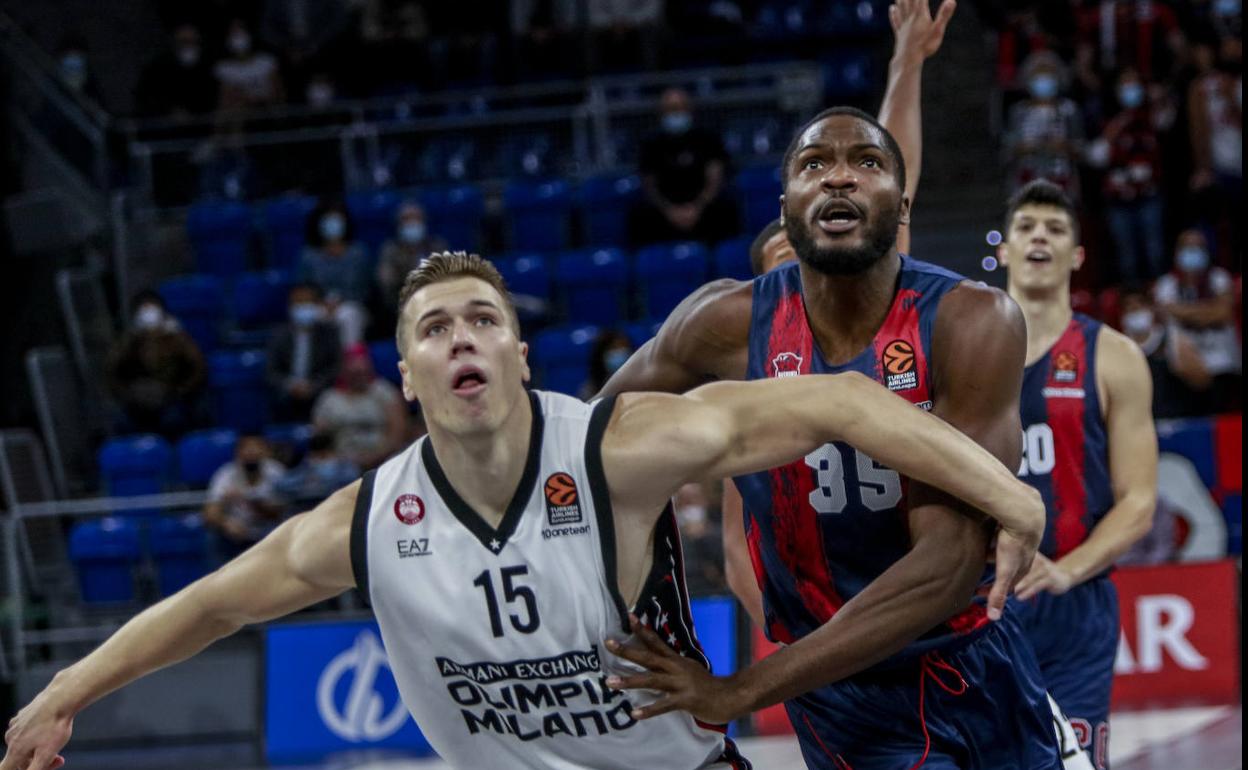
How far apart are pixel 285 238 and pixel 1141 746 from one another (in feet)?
29.2

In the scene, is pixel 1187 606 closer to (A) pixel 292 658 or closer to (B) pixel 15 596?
(A) pixel 292 658

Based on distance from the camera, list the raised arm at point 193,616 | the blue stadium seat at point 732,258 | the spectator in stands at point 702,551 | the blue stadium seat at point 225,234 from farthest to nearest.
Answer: the blue stadium seat at point 225,234 → the blue stadium seat at point 732,258 → the spectator in stands at point 702,551 → the raised arm at point 193,616

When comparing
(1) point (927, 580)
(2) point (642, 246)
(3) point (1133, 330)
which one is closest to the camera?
(1) point (927, 580)

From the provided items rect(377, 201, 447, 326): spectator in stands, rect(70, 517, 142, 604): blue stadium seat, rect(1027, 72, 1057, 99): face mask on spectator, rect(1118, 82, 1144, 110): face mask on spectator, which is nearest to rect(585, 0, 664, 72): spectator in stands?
rect(377, 201, 447, 326): spectator in stands

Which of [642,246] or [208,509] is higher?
[642,246]

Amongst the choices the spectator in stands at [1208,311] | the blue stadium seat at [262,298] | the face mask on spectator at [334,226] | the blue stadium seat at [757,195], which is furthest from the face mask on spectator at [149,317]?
the spectator in stands at [1208,311]

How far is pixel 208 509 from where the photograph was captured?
39.5 feet

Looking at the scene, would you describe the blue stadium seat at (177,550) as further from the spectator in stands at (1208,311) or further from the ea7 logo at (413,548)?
the ea7 logo at (413,548)

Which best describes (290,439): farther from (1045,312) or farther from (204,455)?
(1045,312)

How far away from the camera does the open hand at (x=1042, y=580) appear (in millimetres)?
5195

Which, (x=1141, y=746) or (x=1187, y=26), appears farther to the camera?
(x=1187, y=26)

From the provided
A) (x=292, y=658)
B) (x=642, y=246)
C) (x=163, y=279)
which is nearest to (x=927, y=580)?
(x=292, y=658)

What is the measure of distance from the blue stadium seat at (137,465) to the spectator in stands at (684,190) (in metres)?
4.02

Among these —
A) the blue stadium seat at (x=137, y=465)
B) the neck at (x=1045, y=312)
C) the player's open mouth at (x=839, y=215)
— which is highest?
the player's open mouth at (x=839, y=215)
